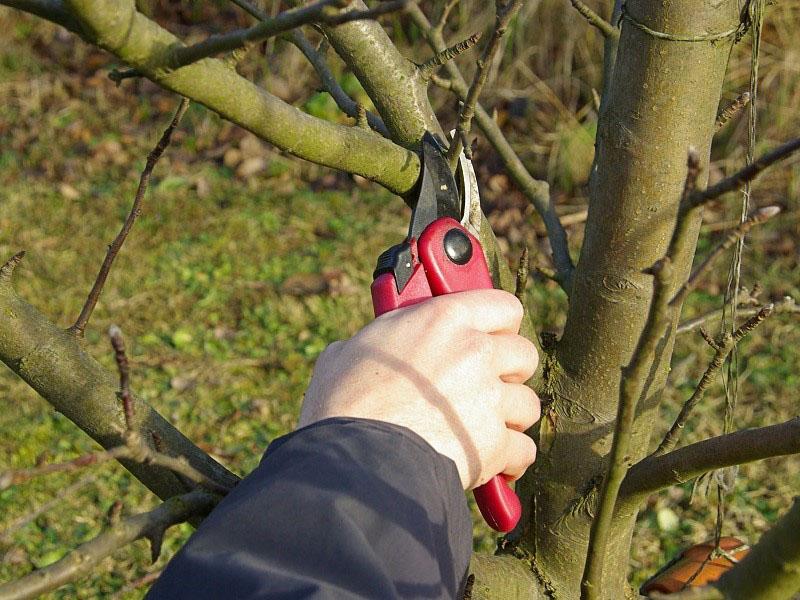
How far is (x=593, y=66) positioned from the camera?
4.74 m

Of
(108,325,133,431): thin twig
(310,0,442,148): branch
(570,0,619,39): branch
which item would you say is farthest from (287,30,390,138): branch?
(108,325,133,431): thin twig

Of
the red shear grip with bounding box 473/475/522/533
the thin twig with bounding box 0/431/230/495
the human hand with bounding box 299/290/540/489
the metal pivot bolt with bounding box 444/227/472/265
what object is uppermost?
the metal pivot bolt with bounding box 444/227/472/265

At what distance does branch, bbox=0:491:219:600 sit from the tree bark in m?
0.66

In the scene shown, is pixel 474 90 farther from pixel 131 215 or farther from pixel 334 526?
pixel 334 526

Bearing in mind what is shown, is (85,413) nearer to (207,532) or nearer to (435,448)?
(207,532)

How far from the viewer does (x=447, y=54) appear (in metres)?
1.30

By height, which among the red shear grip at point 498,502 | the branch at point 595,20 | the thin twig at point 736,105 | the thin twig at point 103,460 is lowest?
the red shear grip at point 498,502

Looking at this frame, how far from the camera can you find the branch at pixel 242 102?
841mm

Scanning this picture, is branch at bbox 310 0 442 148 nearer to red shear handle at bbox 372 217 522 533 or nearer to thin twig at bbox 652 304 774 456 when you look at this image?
red shear handle at bbox 372 217 522 533

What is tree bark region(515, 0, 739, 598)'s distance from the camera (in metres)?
1.25

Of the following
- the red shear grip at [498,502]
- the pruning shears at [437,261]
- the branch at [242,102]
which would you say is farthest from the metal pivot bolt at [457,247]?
the red shear grip at [498,502]

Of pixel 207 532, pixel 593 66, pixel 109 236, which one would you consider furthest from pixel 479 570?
pixel 593 66

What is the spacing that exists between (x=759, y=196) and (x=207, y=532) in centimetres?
400

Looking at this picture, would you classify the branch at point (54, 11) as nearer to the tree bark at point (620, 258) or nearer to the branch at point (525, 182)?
the tree bark at point (620, 258)
